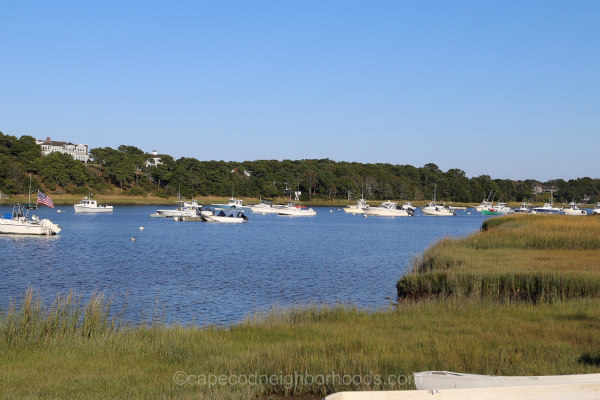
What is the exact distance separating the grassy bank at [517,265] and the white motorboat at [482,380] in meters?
12.4

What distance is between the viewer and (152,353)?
1295cm

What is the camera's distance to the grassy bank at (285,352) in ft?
34.3

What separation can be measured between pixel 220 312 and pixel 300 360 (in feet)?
43.3

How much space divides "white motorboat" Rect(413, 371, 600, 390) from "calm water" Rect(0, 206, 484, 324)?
48.3ft

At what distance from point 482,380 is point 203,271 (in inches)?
1287

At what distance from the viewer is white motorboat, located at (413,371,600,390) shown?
25.6 ft

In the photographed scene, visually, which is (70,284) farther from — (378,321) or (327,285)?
(378,321)

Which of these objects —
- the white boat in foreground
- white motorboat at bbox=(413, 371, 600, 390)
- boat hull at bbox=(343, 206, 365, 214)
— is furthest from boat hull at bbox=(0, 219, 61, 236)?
boat hull at bbox=(343, 206, 365, 214)

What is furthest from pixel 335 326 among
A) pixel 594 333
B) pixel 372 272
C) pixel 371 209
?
pixel 371 209

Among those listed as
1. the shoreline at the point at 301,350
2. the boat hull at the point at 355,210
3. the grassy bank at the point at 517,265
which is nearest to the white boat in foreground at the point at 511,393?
the shoreline at the point at 301,350

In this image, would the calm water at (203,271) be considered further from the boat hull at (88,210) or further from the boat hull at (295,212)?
the boat hull at (295,212)

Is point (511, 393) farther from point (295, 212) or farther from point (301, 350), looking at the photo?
point (295, 212)

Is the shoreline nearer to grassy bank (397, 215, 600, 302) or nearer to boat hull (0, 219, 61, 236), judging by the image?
grassy bank (397, 215, 600, 302)

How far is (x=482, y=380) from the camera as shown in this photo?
8.05 meters
